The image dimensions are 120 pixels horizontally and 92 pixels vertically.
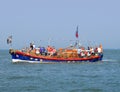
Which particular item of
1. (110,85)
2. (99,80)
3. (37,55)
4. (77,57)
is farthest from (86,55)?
(110,85)

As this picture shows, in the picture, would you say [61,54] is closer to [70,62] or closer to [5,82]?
[70,62]

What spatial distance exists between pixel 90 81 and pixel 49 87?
5778 mm

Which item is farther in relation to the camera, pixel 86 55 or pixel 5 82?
pixel 86 55

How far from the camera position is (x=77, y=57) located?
66375 millimetres

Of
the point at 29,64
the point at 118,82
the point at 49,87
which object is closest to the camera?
the point at 49,87

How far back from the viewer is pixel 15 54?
6512 cm

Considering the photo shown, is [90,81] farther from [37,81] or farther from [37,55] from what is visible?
[37,55]

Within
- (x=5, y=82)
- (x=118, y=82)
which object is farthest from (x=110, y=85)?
(x=5, y=82)

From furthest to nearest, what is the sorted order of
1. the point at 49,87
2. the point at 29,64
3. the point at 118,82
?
the point at 29,64 → the point at 118,82 → the point at 49,87

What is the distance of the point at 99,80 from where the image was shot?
41531mm

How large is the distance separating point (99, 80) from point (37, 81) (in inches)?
206

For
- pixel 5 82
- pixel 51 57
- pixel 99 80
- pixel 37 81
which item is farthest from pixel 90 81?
pixel 51 57

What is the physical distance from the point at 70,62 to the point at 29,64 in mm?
5721

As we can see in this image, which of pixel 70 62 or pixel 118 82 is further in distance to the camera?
pixel 70 62
